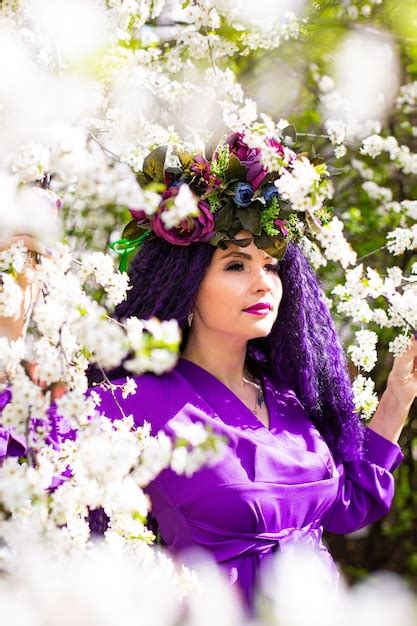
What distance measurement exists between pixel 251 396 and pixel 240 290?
0.33 meters

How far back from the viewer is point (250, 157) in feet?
6.81

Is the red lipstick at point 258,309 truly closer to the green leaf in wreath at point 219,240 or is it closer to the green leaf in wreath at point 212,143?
the green leaf in wreath at point 219,240

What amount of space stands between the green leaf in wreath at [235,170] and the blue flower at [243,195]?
31 mm

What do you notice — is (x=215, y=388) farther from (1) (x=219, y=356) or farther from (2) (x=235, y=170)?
(2) (x=235, y=170)

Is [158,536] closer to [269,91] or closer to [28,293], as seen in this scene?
[28,293]

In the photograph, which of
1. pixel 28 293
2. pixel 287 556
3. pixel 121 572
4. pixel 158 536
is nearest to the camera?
pixel 121 572

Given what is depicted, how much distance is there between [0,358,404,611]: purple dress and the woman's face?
0.17 metres

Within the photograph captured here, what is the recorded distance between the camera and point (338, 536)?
175 inches

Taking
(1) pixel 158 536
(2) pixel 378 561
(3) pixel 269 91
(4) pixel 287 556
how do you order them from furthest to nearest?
(2) pixel 378 561 < (3) pixel 269 91 < (1) pixel 158 536 < (4) pixel 287 556

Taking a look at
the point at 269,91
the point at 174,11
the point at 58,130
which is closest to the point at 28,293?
the point at 58,130

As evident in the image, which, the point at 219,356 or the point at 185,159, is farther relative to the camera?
the point at 219,356

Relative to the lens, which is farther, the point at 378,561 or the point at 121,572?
the point at 378,561

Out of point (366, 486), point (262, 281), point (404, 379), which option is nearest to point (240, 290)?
point (262, 281)

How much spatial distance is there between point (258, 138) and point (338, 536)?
3.15m
